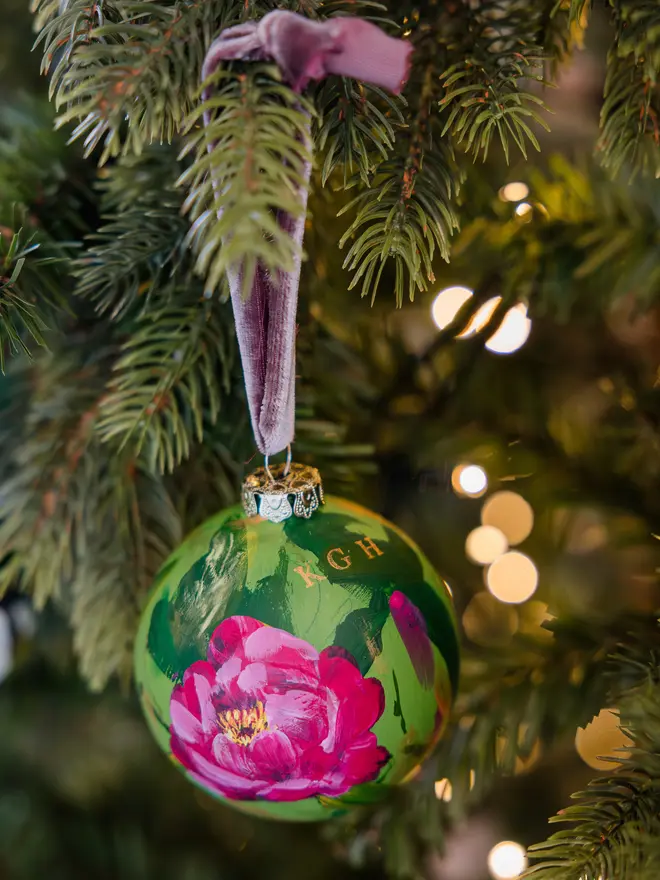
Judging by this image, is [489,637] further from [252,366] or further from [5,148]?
[5,148]

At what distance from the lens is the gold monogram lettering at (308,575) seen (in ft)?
1.16

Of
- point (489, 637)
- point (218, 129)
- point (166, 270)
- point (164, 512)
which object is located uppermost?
point (218, 129)

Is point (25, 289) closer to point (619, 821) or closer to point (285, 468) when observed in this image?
point (285, 468)

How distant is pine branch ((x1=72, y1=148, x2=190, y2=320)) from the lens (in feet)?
1.37

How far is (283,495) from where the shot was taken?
38 cm

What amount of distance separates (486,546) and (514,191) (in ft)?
1.15

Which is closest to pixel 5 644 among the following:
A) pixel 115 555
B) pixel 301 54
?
pixel 115 555

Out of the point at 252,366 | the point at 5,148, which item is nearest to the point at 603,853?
the point at 252,366

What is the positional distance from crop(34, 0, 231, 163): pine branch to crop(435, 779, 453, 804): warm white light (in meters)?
0.46

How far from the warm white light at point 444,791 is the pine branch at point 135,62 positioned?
1.51 feet

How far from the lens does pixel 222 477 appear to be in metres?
0.49

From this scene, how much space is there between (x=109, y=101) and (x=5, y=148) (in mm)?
275

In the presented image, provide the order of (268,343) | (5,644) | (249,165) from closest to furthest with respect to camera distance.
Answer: (249,165)
(268,343)
(5,644)

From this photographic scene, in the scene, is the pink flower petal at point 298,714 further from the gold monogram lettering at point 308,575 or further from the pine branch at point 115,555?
the pine branch at point 115,555
